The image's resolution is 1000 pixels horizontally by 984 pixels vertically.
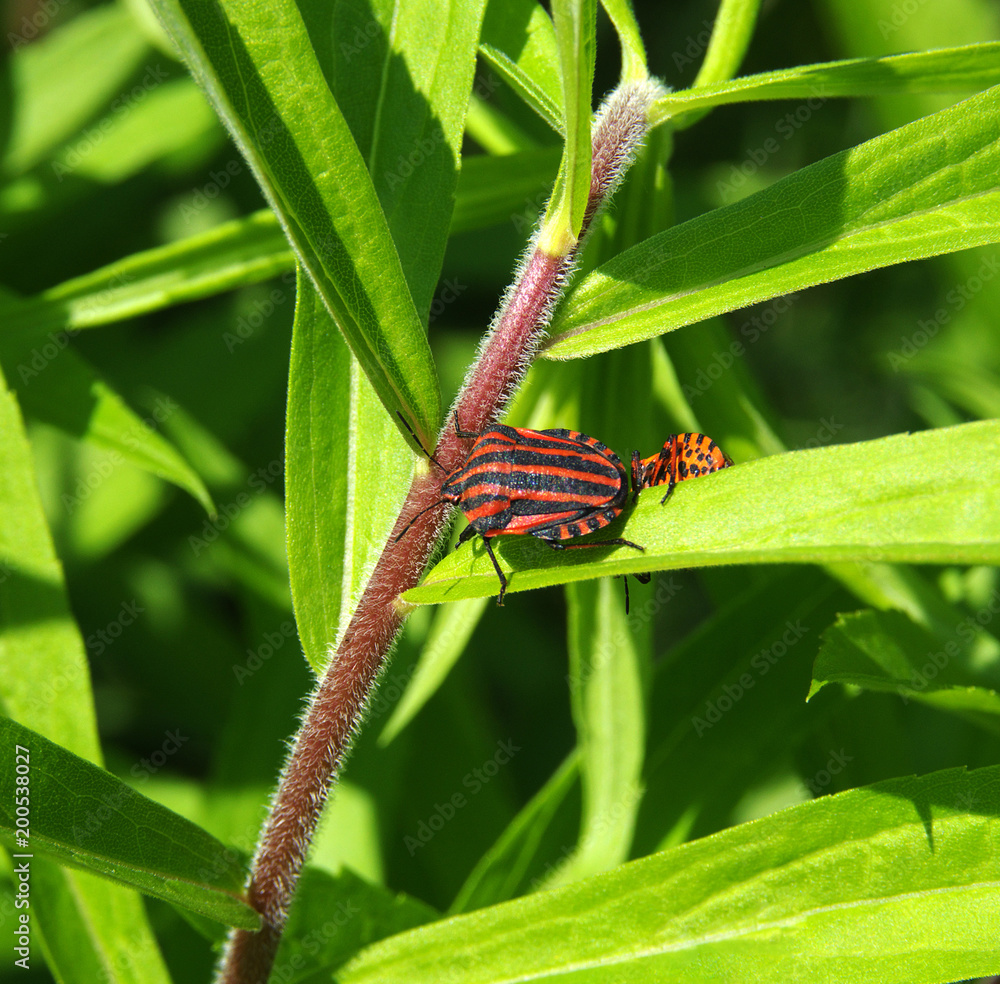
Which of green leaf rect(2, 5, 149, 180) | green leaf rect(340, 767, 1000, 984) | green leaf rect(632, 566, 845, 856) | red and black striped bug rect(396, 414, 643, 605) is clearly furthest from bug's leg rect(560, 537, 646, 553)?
green leaf rect(2, 5, 149, 180)

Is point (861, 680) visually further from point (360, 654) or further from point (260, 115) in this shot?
point (260, 115)

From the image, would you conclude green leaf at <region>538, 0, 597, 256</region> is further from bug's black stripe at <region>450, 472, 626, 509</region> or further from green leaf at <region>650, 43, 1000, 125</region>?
bug's black stripe at <region>450, 472, 626, 509</region>

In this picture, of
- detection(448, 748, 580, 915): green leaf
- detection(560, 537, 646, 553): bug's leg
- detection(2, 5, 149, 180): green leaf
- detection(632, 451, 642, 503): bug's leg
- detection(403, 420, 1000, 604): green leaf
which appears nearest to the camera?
detection(403, 420, 1000, 604): green leaf

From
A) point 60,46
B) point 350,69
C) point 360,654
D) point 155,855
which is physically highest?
point 60,46

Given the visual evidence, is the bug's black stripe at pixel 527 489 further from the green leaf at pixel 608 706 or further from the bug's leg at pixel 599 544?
the green leaf at pixel 608 706

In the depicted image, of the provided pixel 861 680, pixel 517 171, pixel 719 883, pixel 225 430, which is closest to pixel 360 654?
pixel 719 883
